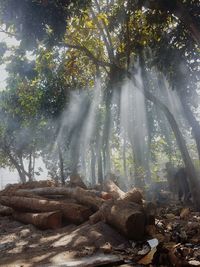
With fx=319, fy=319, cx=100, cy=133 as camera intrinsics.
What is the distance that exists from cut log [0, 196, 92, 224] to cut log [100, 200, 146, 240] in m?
1.61

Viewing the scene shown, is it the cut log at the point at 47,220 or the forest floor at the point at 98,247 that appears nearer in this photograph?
the forest floor at the point at 98,247

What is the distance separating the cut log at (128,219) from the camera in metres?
7.18

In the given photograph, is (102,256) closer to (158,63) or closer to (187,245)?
(187,245)

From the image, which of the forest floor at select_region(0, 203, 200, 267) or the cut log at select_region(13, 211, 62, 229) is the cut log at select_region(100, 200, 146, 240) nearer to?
the forest floor at select_region(0, 203, 200, 267)

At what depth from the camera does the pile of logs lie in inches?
288

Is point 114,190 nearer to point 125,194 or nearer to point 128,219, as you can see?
point 125,194

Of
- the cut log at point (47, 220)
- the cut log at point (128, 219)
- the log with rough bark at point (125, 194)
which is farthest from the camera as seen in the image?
the log with rough bark at point (125, 194)

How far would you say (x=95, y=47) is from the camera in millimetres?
15734

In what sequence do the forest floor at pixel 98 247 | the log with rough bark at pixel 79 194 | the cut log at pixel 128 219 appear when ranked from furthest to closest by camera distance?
the log with rough bark at pixel 79 194
the cut log at pixel 128 219
the forest floor at pixel 98 247

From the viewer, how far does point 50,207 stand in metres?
9.76

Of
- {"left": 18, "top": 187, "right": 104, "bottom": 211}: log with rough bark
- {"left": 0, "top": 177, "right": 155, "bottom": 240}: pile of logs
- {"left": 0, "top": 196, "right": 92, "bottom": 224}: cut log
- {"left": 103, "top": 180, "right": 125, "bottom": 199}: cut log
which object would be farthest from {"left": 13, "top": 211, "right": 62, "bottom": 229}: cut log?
{"left": 103, "top": 180, "right": 125, "bottom": 199}: cut log

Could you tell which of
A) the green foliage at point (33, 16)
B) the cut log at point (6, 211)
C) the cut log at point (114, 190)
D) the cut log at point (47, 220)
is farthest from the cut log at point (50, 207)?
the green foliage at point (33, 16)

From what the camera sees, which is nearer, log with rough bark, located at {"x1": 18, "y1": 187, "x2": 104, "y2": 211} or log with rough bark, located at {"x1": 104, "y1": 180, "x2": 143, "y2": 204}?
log with rough bark, located at {"x1": 104, "y1": 180, "x2": 143, "y2": 204}

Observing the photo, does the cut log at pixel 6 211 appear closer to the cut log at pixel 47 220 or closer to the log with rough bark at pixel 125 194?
the cut log at pixel 47 220
